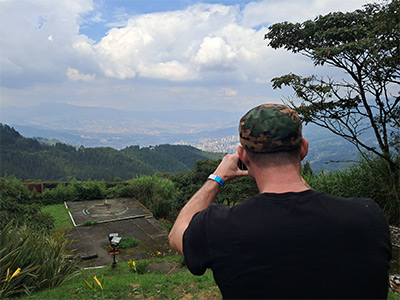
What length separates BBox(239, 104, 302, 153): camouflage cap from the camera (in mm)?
1044

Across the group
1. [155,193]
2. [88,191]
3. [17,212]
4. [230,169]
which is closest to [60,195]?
[88,191]

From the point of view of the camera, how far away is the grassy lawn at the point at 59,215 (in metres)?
10.2

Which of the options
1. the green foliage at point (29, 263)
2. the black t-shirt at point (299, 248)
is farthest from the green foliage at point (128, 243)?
the black t-shirt at point (299, 248)

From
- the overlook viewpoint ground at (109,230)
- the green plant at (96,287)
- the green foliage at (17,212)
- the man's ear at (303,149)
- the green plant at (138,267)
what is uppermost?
the man's ear at (303,149)

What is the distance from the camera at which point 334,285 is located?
36.8 inches

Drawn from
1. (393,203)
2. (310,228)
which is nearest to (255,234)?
(310,228)

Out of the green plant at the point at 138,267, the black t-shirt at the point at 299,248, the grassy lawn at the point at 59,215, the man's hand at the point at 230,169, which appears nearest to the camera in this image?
the black t-shirt at the point at 299,248

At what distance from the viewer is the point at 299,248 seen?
926mm

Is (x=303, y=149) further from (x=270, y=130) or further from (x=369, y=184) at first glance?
(x=369, y=184)

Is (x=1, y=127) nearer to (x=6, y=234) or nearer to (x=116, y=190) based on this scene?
(x=116, y=190)

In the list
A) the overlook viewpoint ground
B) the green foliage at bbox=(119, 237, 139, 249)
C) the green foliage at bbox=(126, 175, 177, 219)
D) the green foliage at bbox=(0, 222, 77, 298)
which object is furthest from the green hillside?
the green foliage at bbox=(0, 222, 77, 298)

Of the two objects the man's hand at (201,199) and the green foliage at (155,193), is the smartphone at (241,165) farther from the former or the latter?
the green foliage at (155,193)

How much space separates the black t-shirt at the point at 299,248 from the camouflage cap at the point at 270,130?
166mm

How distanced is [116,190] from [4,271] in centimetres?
1079
